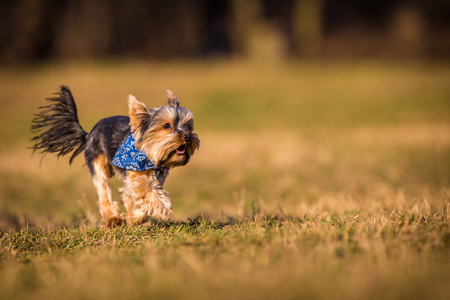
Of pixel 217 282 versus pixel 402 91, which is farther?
pixel 402 91

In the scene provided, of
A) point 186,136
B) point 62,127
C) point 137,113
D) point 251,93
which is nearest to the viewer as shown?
point 186,136

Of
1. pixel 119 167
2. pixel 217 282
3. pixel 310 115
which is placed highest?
pixel 310 115

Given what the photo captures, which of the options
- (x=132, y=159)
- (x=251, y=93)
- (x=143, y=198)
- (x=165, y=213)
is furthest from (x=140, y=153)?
(x=251, y=93)

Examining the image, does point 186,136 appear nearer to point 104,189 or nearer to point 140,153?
point 140,153

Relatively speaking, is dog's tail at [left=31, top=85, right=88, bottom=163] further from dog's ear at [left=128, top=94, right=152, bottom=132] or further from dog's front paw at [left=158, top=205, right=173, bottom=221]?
dog's front paw at [left=158, top=205, right=173, bottom=221]

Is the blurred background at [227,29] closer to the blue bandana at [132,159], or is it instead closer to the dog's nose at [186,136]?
the blue bandana at [132,159]

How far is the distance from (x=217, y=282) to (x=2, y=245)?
2714mm

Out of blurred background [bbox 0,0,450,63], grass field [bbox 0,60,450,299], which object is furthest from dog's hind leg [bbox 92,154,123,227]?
blurred background [bbox 0,0,450,63]

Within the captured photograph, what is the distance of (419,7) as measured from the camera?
32.6 m

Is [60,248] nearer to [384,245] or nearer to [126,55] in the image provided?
[384,245]

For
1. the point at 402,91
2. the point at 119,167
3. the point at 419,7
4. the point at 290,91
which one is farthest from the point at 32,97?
the point at 419,7

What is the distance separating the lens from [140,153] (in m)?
5.75

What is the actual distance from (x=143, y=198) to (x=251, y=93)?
19.9m

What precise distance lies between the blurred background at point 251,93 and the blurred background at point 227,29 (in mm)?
84
